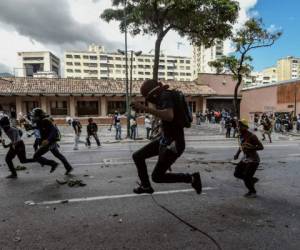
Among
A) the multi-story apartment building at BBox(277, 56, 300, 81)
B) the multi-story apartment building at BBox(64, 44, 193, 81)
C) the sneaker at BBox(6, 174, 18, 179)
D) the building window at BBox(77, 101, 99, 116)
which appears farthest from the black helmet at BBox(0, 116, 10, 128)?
the multi-story apartment building at BBox(277, 56, 300, 81)

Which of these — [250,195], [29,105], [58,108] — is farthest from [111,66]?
[250,195]

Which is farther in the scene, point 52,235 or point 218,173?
point 218,173

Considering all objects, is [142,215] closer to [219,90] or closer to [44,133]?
[44,133]

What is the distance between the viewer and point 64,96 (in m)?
30.6

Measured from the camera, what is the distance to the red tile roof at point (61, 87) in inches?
1133

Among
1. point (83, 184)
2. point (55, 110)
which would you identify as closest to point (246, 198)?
point (83, 184)

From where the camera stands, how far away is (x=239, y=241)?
126 inches

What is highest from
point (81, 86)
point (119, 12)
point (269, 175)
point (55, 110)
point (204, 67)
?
point (204, 67)

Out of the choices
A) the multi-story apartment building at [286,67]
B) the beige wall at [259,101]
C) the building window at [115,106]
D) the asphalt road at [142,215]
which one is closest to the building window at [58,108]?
the building window at [115,106]

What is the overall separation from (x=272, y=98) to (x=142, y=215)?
111ft

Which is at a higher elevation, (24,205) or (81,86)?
(81,86)

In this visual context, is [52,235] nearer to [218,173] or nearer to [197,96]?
[218,173]

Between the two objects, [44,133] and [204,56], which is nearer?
[44,133]

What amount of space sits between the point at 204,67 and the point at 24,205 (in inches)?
4989
